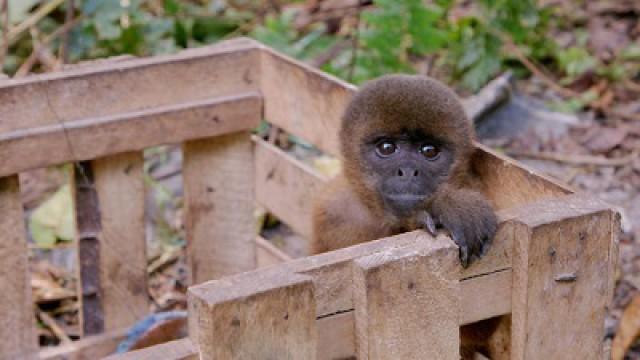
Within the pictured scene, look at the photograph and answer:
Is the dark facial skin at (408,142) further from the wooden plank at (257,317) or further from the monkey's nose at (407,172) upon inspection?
the wooden plank at (257,317)

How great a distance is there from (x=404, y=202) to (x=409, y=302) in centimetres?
102

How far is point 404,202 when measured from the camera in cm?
351

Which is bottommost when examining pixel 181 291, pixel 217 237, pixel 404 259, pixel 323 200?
pixel 181 291

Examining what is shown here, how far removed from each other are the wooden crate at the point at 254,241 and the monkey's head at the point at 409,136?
0.10 metres

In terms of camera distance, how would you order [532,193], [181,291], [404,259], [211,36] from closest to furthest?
[404,259] → [532,193] → [181,291] → [211,36]

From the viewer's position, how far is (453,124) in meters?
3.52

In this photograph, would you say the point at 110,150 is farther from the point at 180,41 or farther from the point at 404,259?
the point at 180,41

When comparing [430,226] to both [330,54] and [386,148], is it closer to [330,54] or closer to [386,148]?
[386,148]

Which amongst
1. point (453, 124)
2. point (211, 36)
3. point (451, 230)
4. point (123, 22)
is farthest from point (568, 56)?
point (451, 230)

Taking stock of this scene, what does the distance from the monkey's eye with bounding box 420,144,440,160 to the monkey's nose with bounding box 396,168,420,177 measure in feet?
0.20

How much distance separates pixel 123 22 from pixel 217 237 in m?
2.44

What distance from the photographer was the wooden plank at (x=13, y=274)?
3936 mm

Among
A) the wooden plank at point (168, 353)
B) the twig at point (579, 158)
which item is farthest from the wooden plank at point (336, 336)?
the twig at point (579, 158)

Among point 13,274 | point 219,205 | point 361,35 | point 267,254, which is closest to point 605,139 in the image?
point 361,35
